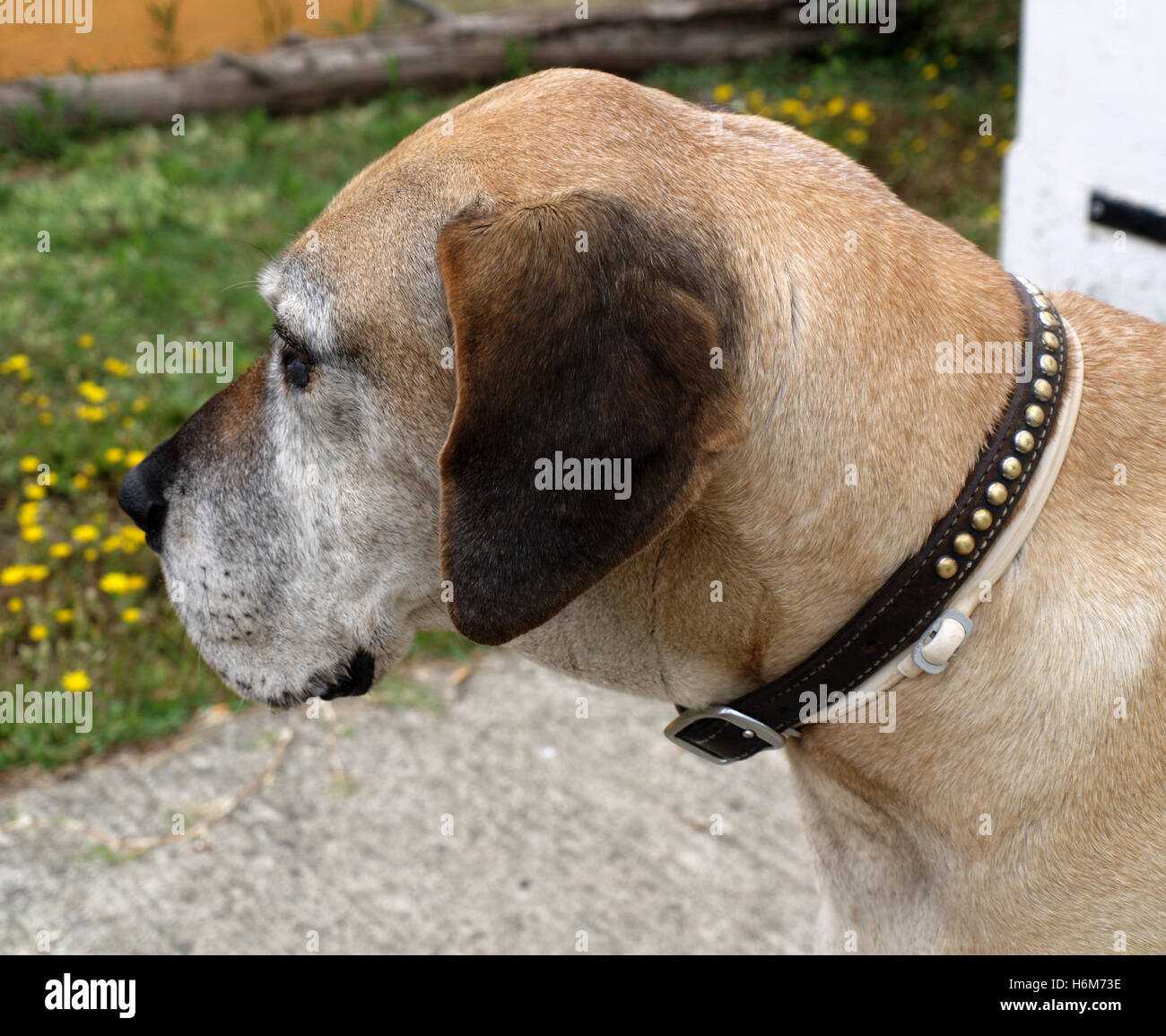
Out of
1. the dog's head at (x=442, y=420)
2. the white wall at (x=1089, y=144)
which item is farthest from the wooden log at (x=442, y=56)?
the dog's head at (x=442, y=420)

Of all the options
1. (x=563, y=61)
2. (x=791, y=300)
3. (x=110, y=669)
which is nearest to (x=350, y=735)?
(x=110, y=669)

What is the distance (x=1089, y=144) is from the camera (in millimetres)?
4867

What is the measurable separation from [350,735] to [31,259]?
155 inches

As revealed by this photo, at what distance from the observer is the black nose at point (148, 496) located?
2424mm

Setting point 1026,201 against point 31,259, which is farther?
point 31,259

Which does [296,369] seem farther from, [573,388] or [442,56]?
[442,56]

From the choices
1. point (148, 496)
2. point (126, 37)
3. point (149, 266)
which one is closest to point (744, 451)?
point (148, 496)

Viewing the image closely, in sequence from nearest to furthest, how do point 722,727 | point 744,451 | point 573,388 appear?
point 573,388 < point 744,451 < point 722,727

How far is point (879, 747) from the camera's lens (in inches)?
79.2

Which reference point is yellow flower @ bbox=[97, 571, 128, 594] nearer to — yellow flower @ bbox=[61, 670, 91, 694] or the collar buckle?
yellow flower @ bbox=[61, 670, 91, 694]

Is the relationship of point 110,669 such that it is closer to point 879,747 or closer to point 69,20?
point 879,747

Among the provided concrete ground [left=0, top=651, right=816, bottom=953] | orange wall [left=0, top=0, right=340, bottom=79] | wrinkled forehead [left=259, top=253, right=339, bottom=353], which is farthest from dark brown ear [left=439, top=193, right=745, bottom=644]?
orange wall [left=0, top=0, right=340, bottom=79]

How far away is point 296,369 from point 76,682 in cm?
226

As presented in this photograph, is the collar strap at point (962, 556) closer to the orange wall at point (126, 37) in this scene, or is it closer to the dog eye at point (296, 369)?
the dog eye at point (296, 369)
